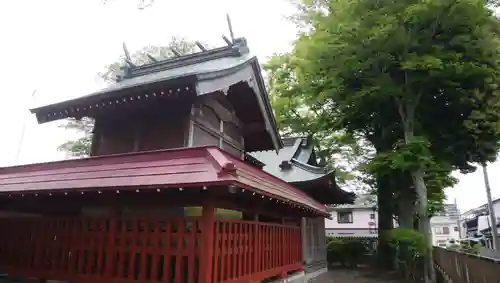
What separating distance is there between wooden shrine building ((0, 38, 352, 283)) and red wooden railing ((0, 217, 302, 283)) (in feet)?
0.06

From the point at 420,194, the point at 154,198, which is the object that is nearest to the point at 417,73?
the point at 420,194

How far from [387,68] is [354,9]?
3.04 metres

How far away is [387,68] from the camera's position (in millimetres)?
14555

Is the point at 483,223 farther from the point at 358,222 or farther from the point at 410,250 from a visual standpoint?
the point at 410,250

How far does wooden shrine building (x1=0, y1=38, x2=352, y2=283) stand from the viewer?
17.3 feet

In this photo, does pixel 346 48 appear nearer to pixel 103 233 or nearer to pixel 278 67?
pixel 278 67

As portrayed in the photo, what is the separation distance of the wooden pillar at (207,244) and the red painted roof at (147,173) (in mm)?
651

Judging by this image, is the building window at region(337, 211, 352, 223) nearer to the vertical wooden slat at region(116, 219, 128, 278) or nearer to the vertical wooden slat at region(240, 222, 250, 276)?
the vertical wooden slat at region(240, 222, 250, 276)

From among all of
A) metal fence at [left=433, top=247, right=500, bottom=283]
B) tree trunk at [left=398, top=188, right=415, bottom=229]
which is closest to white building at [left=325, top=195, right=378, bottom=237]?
tree trunk at [left=398, top=188, right=415, bottom=229]

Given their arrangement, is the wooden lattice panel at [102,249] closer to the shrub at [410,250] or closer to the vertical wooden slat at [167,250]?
the vertical wooden slat at [167,250]

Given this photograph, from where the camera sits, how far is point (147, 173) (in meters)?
5.48

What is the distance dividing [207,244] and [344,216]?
3729 cm

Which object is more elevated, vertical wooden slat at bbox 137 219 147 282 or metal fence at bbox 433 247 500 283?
vertical wooden slat at bbox 137 219 147 282

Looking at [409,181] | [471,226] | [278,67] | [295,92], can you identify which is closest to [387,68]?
[295,92]
